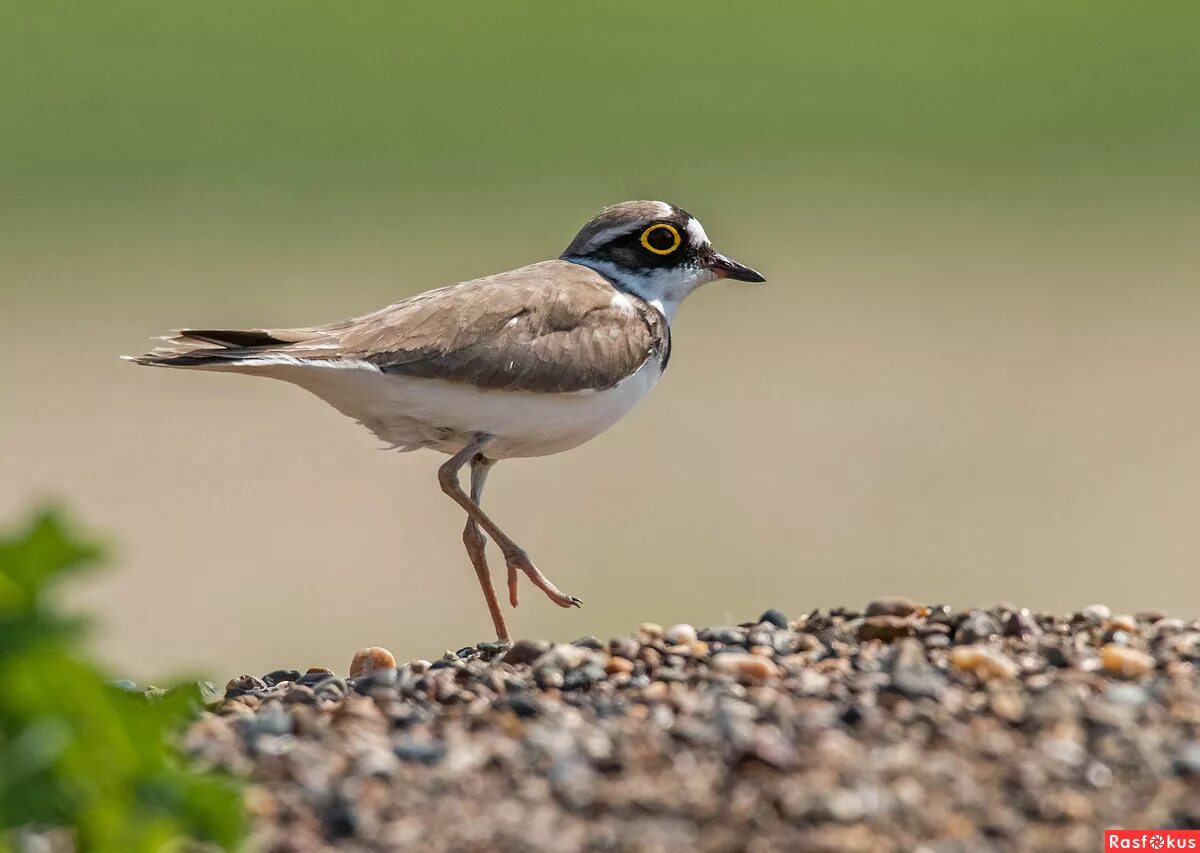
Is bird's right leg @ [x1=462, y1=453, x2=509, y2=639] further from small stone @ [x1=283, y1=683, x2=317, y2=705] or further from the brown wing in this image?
small stone @ [x1=283, y1=683, x2=317, y2=705]

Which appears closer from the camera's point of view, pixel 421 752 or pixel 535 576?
pixel 421 752

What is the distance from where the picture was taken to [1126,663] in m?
5.15

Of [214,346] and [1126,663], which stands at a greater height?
[214,346]

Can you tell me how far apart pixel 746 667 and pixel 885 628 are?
2.81ft

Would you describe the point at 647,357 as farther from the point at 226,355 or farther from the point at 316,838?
the point at 316,838

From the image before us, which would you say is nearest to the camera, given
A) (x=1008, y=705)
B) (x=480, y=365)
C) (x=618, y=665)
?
(x=1008, y=705)

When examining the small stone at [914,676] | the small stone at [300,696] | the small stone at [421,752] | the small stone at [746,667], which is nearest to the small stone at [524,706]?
the small stone at [421,752]

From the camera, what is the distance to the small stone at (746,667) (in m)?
5.29

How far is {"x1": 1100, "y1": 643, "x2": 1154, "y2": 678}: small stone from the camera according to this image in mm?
5113

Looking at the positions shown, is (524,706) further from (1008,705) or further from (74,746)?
(74,746)

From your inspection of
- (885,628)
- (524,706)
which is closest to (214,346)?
(524,706)

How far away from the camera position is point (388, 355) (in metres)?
7.81

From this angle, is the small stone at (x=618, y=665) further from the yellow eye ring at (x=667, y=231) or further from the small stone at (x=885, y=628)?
the yellow eye ring at (x=667, y=231)

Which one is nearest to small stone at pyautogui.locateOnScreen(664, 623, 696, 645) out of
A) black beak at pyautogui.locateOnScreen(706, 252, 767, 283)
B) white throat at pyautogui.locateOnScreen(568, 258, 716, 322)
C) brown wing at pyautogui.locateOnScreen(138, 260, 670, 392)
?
brown wing at pyautogui.locateOnScreen(138, 260, 670, 392)
